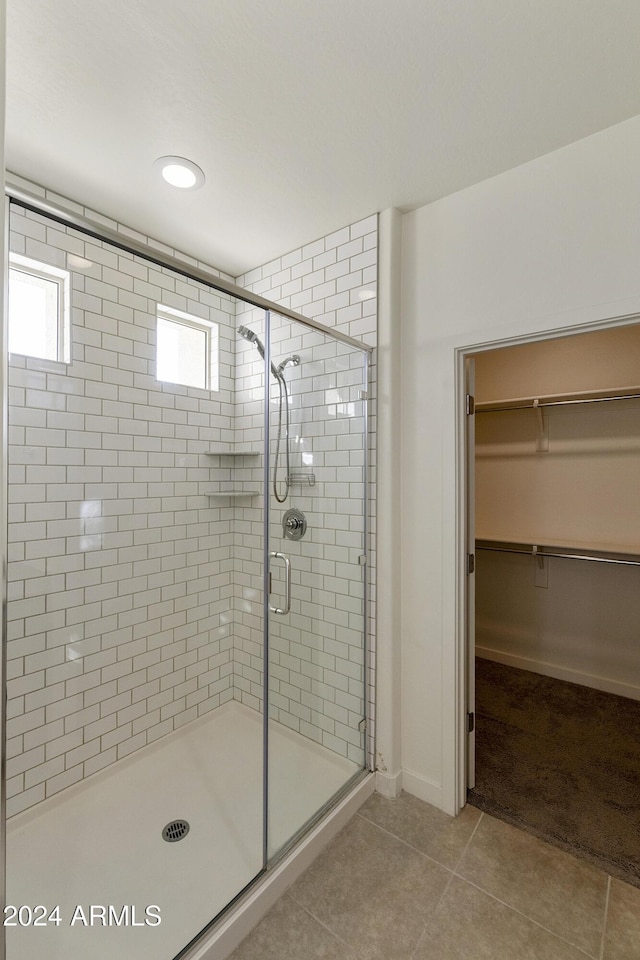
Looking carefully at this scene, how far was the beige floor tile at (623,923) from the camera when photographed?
4.51ft

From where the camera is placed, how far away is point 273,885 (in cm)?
156

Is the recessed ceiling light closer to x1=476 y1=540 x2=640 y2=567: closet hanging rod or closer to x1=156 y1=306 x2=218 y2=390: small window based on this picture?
x1=156 y1=306 x2=218 y2=390: small window

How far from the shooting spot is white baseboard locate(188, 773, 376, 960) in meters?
1.36

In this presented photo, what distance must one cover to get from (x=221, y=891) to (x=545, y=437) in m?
3.19

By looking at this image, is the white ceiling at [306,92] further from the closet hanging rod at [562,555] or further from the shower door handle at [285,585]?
the closet hanging rod at [562,555]

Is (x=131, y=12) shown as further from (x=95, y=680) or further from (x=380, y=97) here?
(x=95, y=680)

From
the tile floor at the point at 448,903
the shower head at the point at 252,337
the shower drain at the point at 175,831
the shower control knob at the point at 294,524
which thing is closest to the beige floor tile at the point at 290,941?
the tile floor at the point at 448,903

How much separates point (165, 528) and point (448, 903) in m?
1.85

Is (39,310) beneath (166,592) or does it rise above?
above

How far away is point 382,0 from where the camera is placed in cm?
119

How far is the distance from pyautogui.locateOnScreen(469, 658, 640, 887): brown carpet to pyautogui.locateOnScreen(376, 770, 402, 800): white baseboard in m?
0.34

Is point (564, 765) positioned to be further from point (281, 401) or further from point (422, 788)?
point (281, 401)

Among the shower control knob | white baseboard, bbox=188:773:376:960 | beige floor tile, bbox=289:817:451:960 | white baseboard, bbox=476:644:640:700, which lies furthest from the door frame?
white baseboard, bbox=476:644:640:700

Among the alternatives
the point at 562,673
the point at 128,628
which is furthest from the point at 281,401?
the point at 562,673
